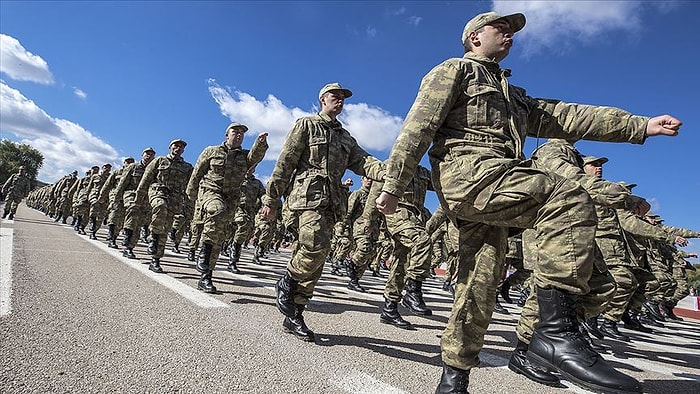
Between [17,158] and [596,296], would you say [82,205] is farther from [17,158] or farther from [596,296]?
[17,158]

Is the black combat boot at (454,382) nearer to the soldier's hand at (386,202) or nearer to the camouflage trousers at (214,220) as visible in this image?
the soldier's hand at (386,202)

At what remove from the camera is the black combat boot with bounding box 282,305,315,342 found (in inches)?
130

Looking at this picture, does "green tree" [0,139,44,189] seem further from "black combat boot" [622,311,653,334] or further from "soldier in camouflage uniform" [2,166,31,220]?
"black combat boot" [622,311,653,334]

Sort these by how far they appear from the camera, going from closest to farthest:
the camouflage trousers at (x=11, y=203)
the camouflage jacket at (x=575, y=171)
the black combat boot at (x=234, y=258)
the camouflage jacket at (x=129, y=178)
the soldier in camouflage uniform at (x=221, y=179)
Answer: the camouflage jacket at (x=575, y=171) < the soldier in camouflage uniform at (x=221, y=179) < the black combat boot at (x=234, y=258) < the camouflage jacket at (x=129, y=178) < the camouflage trousers at (x=11, y=203)

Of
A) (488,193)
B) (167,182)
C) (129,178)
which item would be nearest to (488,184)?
(488,193)

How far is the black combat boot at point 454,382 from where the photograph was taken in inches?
82.0

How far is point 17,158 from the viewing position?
87.7 m

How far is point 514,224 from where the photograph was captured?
83.2 inches

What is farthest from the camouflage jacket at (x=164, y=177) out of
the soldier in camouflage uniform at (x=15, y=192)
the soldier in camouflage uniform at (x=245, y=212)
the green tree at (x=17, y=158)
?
the green tree at (x=17, y=158)

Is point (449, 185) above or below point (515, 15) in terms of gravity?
below

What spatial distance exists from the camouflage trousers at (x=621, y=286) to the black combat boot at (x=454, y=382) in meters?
3.79

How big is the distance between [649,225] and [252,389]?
565 centimetres

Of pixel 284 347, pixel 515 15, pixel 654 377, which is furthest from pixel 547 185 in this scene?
pixel 654 377

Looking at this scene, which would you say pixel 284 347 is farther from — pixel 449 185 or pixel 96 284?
pixel 96 284
